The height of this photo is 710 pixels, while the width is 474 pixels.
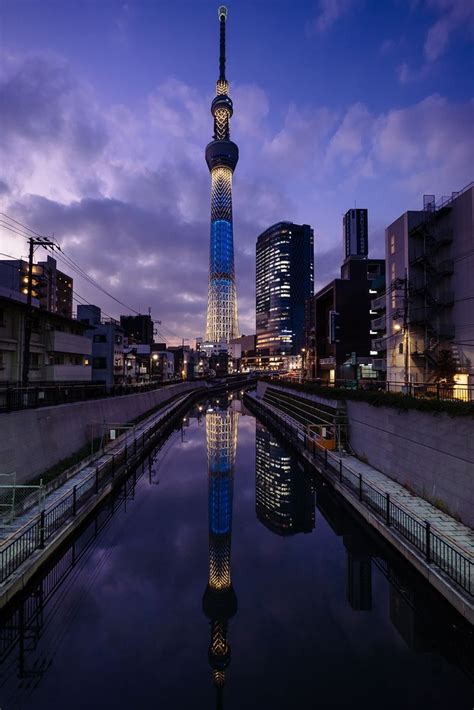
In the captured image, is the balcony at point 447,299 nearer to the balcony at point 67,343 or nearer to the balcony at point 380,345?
the balcony at point 380,345

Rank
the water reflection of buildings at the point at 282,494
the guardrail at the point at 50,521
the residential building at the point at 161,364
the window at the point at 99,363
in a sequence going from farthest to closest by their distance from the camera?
the residential building at the point at 161,364, the window at the point at 99,363, the water reflection of buildings at the point at 282,494, the guardrail at the point at 50,521

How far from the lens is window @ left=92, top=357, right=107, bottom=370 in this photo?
59.8 metres

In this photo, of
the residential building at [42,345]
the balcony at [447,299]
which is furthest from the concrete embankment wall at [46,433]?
the balcony at [447,299]

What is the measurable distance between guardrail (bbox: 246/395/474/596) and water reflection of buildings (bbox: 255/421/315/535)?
2.54m

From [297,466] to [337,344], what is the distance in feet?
125

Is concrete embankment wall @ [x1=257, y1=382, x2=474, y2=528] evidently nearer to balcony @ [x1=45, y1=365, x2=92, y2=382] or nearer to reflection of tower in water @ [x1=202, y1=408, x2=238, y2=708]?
reflection of tower in water @ [x1=202, y1=408, x2=238, y2=708]

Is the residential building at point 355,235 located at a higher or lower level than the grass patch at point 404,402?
higher

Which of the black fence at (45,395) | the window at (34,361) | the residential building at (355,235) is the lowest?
the black fence at (45,395)

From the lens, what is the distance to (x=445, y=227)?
31188 mm

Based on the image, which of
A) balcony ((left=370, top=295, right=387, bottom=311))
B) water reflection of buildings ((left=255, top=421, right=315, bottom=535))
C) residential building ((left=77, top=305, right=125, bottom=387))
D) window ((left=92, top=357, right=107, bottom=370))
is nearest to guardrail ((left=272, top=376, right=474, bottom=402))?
water reflection of buildings ((left=255, top=421, right=315, bottom=535))

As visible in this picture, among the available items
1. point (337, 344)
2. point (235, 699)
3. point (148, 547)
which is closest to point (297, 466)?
point (148, 547)

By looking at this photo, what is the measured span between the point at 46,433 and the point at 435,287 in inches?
1322

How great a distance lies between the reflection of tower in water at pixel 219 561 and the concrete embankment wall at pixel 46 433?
34.6 ft

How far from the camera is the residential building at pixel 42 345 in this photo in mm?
30969
